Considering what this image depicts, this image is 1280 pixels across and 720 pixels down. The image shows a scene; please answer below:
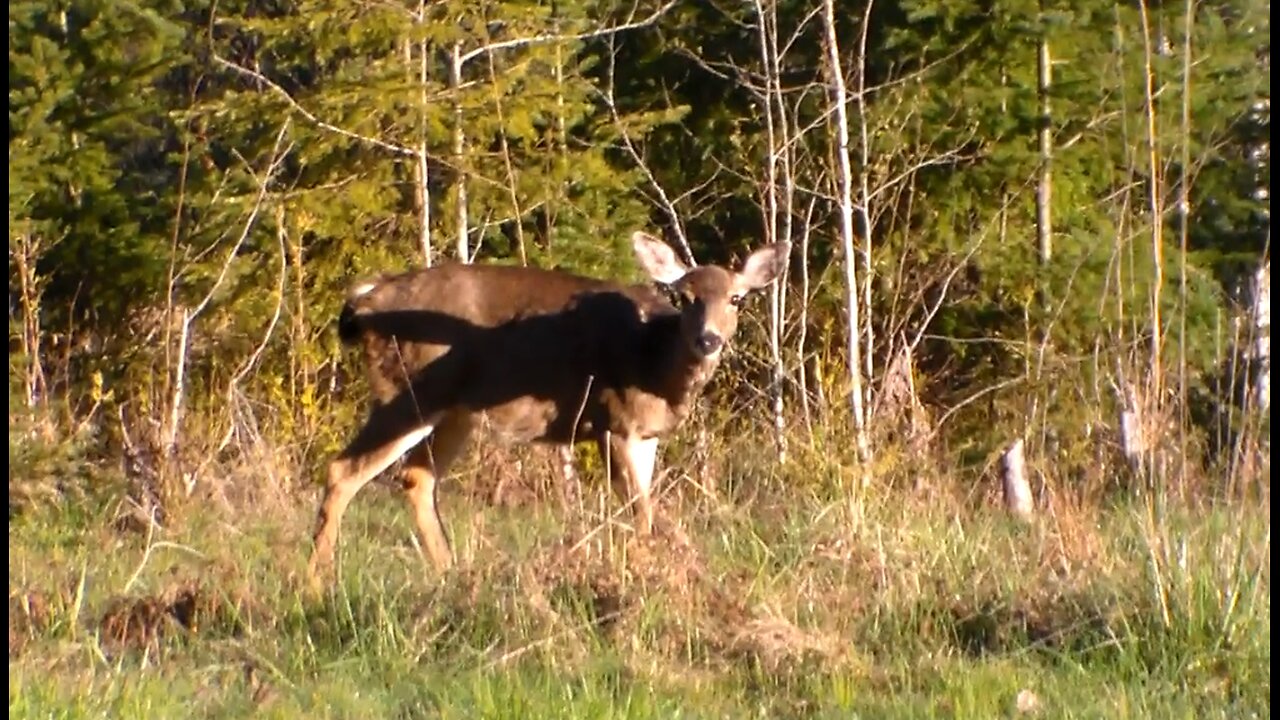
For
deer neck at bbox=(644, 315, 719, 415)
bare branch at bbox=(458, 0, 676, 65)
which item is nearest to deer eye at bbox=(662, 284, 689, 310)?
deer neck at bbox=(644, 315, 719, 415)

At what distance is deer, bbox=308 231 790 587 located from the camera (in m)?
9.59

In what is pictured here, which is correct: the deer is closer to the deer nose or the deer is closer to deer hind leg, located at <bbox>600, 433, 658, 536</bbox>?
deer hind leg, located at <bbox>600, 433, 658, 536</bbox>

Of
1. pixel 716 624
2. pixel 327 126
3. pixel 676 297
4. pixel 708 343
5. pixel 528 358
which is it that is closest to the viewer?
pixel 716 624

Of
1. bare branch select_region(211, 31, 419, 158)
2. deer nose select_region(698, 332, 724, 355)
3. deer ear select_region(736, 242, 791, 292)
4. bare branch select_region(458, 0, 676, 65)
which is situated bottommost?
deer nose select_region(698, 332, 724, 355)

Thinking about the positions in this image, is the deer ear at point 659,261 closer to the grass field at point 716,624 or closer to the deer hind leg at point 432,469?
the deer hind leg at point 432,469

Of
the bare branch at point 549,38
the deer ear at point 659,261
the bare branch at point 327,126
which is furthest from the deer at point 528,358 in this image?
the bare branch at point 549,38

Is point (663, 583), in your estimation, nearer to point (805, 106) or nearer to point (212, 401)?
point (212, 401)

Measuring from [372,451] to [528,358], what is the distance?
870mm

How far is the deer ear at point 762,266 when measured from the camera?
967cm

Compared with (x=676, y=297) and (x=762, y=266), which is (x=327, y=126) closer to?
(x=676, y=297)

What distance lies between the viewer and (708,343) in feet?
30.4

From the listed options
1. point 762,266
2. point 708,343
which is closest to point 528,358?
point 708,343

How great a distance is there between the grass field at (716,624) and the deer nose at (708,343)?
1.62 metres

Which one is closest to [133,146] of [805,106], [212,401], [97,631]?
[212,401]
